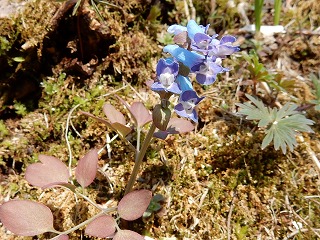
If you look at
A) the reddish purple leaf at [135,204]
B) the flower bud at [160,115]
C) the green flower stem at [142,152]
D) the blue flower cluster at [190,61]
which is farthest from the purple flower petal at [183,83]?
the reddish purple leaf at [135,204]

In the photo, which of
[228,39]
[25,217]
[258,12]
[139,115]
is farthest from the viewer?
[258,12]

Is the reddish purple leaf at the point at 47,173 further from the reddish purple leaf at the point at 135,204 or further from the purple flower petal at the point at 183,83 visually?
the purple flower petal at the point at 183,83

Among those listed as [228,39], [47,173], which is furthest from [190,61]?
[47,173]

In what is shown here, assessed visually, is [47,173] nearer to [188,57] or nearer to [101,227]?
[101,227]

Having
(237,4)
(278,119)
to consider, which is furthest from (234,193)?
(237,4)

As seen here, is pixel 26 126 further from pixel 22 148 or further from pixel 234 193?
pixel 234 193

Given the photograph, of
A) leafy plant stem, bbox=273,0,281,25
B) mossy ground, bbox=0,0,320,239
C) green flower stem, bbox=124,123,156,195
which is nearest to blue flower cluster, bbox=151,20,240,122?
green flower stem, bbox=124,123,156,195

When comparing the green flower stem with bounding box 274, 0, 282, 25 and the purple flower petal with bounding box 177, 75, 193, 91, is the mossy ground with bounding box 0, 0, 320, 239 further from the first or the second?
the purple flower petal with bounding box 177, 75, 193, 91

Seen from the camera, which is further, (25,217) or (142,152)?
(142,152)
